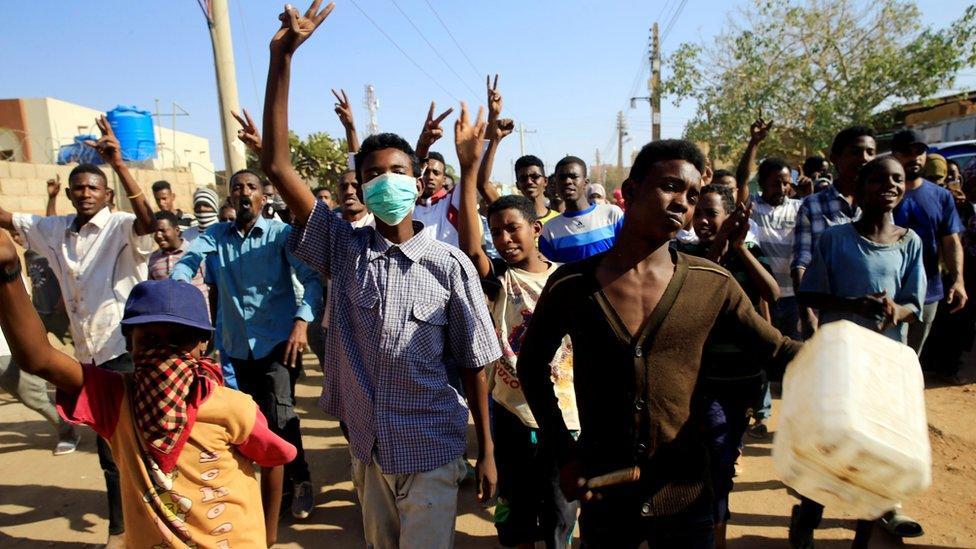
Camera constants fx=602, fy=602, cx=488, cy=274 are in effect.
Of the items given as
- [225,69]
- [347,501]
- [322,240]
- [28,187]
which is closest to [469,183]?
[322,240]

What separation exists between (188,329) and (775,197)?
467 cm

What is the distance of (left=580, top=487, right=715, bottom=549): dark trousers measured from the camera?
73.0 inches

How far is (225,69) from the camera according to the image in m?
8.82

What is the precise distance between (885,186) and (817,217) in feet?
3.68

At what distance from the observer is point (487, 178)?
3.81 metres

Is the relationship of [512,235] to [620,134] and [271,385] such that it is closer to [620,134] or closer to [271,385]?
[271,385]

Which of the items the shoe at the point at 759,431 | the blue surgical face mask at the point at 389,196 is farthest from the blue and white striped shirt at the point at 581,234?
the shoe at the point at 759,431

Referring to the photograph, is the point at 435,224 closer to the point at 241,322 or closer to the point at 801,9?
the point at 241,322

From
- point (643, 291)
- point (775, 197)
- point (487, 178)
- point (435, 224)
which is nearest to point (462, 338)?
point (643, 291)

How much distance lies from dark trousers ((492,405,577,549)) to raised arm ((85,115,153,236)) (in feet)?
7.68

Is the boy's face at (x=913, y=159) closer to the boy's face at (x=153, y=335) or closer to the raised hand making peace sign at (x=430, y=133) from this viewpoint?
the raised hand making peace sign at (x=430, y=133)

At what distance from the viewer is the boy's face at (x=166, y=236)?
483 cm

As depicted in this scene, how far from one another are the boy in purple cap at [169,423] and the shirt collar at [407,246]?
2.08 feet

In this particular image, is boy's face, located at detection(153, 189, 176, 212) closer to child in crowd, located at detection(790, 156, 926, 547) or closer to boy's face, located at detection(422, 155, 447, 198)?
boy's face, located at detection(422, 155, 447, 198)
